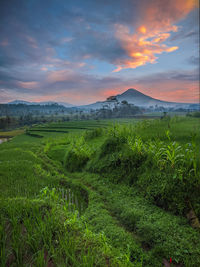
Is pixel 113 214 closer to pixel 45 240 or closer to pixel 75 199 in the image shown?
pixel 75 199

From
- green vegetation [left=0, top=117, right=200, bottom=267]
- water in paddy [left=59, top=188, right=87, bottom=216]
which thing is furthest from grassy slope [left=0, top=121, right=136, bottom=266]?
water in paddy [left=59, top=188, right=87, bottom=216]

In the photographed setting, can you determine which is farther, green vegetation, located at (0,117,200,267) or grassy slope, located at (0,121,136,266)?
green vegetation, located at (0,117,200,267)

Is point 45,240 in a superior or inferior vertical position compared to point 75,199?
superior

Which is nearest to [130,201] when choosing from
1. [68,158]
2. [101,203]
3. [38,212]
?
[101,203]

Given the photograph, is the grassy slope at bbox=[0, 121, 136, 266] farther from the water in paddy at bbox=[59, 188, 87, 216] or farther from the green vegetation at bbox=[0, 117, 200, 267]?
the water in paddy at bbox=[59, 188, 87, 216]

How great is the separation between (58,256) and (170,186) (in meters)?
Answer: 2.68

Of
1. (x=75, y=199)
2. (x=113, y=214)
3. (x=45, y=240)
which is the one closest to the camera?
(x=45, y=240)

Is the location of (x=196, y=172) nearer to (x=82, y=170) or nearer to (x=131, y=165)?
(x=131, y=165)

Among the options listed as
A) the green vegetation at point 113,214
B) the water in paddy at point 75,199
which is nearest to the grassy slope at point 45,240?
the green vegetation at point 113,214

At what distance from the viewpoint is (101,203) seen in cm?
389

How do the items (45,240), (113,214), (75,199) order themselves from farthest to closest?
(75,199) < (113,214) < (45,240)

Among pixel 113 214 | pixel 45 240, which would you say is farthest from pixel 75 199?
pixel 45 240

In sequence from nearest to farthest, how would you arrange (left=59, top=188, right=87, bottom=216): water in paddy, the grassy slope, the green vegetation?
the grassy slope
the green vegetation
(left=59, top=188, right=87, bottom=216): water in paddy

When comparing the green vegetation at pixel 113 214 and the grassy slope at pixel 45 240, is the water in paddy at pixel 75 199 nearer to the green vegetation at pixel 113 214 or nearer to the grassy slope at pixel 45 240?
the green vegetation at pixel 113 214
